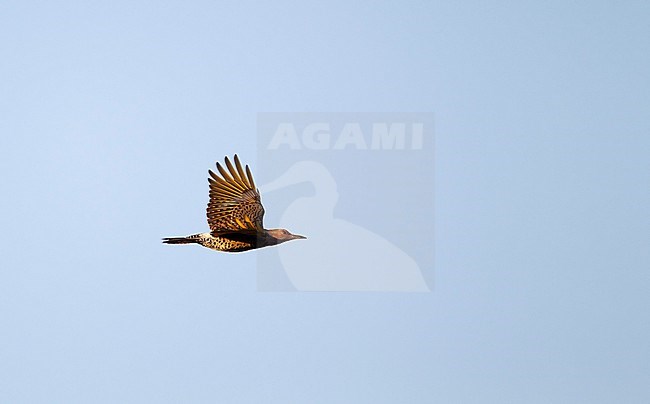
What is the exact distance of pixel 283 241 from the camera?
2766 centimetres

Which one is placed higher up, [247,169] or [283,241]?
[247,169]

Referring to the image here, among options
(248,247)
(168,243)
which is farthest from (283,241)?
(168,243)

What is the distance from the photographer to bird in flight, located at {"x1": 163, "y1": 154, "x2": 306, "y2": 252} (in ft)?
89.0

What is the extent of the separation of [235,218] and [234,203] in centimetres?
43

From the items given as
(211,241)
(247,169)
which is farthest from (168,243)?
(247,169)

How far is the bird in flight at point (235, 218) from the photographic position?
27141 mm

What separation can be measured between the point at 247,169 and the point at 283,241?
2337mm

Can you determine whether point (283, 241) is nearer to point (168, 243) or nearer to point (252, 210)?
point (252, 210)

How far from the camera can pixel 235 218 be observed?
89.8 feet

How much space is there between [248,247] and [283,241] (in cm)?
103

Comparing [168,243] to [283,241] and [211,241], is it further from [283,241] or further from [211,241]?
[283,241]

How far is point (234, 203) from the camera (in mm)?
27312

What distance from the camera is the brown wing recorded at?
27078mm

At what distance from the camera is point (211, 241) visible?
27.6 metres
